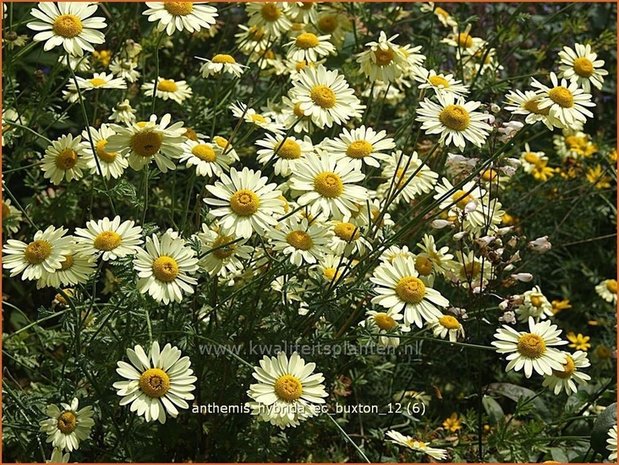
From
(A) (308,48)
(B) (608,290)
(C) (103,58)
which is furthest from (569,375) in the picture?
(C) (103,58)

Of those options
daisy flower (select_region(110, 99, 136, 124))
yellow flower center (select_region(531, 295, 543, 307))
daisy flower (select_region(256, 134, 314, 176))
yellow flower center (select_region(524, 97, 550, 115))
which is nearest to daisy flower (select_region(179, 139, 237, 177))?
daisy flower (select_region(256, 134, 314, 176))

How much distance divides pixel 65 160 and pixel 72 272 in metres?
0.37

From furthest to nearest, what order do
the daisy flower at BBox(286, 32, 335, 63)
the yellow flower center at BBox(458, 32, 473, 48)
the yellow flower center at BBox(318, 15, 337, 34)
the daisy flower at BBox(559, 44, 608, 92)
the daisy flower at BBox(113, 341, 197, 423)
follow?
the yellow flower center at BBox(458, 32, 473, 48) → the yellow flower center at BBox(318, 15, 337, 34) → the daisy flower at BBox(286, 32, 335, 63) → the daisy flower at BBox(559, 44, 608, 92) → the daisy flower at BBox(113, 341, 197, 423)

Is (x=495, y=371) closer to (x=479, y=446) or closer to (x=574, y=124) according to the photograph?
(x=479, y=446)

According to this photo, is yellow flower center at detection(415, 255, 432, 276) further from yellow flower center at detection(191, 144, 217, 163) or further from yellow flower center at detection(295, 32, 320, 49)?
yellow flower center at detection(295, 32, 320, 49)

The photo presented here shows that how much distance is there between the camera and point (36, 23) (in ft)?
6.35

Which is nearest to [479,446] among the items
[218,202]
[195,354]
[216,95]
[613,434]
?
[613,434]

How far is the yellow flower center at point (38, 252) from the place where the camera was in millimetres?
1787

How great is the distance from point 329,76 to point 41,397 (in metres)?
0.97

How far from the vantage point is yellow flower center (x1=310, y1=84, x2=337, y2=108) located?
6.36 ft

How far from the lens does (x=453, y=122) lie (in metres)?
1.84

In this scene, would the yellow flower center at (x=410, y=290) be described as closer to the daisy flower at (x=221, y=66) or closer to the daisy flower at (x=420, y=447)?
the daisy flower at (x=420, y=447)

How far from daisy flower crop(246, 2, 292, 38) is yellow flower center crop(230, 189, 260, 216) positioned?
2.78 ft

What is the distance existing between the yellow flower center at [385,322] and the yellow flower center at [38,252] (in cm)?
73
